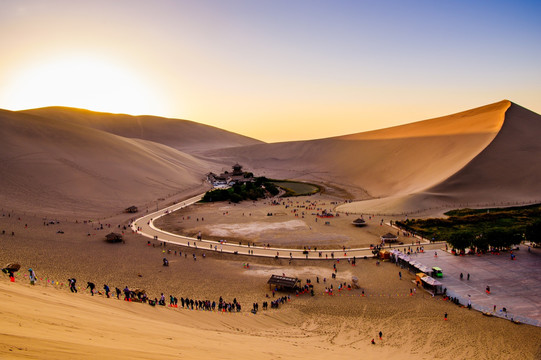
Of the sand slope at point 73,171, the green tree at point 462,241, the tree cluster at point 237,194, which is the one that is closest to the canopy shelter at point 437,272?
the green tree at point 462,241

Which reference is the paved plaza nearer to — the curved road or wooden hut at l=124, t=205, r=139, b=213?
the curved road

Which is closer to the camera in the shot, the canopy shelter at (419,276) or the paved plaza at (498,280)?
the paved plaza at (498,280)

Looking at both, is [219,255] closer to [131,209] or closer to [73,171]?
[131,209]

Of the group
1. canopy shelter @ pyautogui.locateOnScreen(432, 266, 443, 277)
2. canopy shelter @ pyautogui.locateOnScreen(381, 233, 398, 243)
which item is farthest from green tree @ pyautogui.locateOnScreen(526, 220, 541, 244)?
canopy shelter @ pyautogui.locateOnScreen(432, 266, 443, 277)

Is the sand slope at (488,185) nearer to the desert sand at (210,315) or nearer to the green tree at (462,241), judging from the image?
the green tree at (462,241)

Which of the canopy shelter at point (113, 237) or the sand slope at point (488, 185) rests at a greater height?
the sand slope at point (488, 185)

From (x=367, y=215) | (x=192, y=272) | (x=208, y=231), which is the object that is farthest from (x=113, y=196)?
(x=367, y=215)
